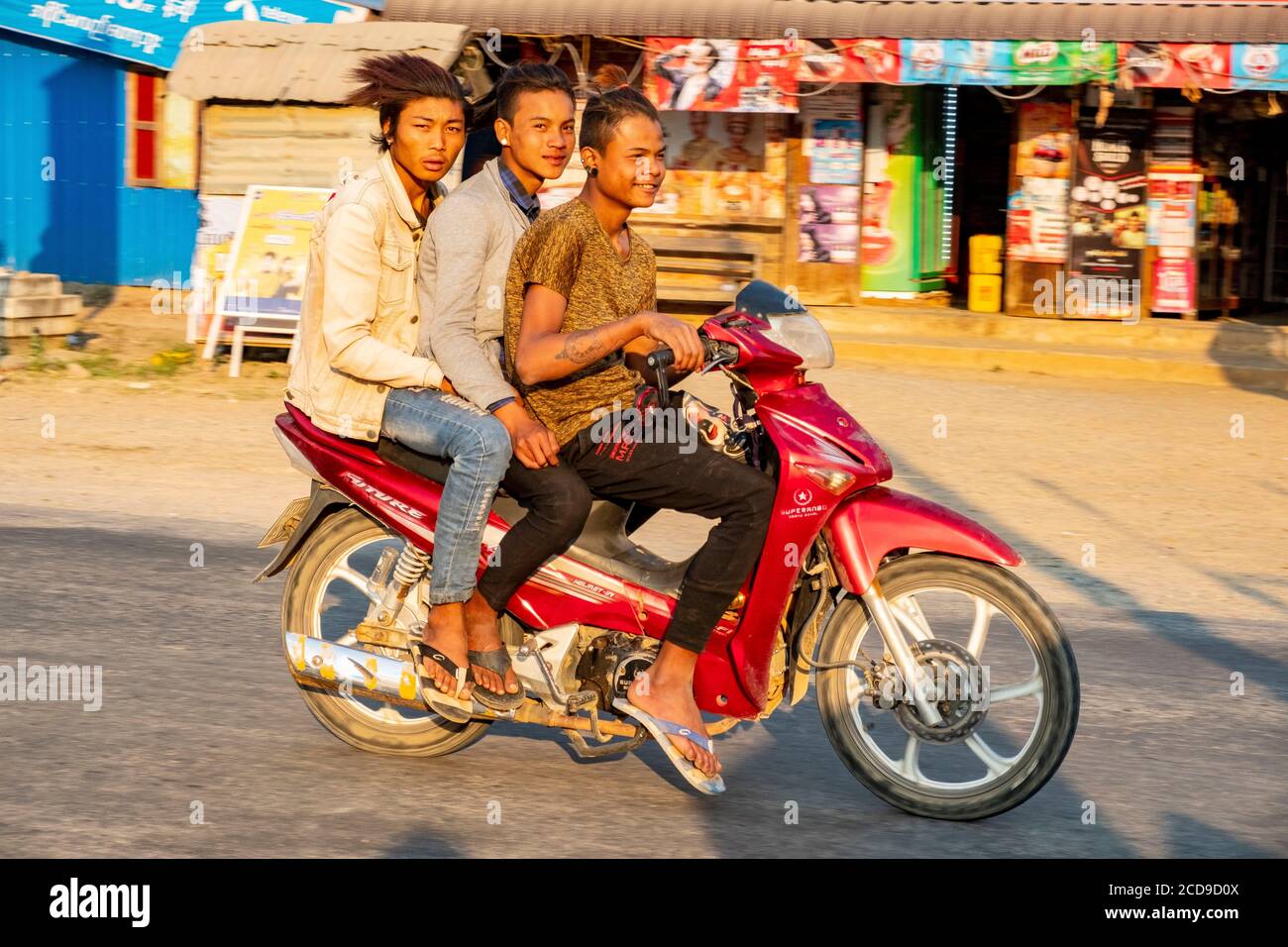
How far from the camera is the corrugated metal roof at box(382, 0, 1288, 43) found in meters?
14.9

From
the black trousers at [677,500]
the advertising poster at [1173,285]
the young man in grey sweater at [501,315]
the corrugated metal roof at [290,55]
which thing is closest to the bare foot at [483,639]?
the young man in grey sweater at [501,315]

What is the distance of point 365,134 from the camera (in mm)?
15562

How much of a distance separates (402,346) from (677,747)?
4.60ft

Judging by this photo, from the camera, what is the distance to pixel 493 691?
474 cm

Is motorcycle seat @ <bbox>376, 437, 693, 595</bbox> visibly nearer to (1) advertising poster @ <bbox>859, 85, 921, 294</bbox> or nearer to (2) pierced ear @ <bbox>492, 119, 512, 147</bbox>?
(2) pierced ear @ <bbox>492, 119, 512, 147</bbox>

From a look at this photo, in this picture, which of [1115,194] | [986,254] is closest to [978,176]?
[986,254]

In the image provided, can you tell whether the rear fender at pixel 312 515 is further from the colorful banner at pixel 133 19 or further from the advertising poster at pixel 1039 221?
the colorful banner at pixel 133 19

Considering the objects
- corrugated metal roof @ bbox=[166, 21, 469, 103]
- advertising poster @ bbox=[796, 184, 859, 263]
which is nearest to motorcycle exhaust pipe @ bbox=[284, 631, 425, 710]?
corrugated metal roof @ bbox=[166, 21, 469, 103]

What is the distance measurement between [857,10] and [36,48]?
1059cm

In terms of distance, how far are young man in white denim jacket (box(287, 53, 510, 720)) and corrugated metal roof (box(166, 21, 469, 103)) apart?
10.8 m

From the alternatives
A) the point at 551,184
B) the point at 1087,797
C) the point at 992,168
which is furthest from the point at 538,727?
the point at 992,168

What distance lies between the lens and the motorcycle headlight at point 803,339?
4.41m

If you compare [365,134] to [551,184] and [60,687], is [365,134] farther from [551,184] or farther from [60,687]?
[60,687]
